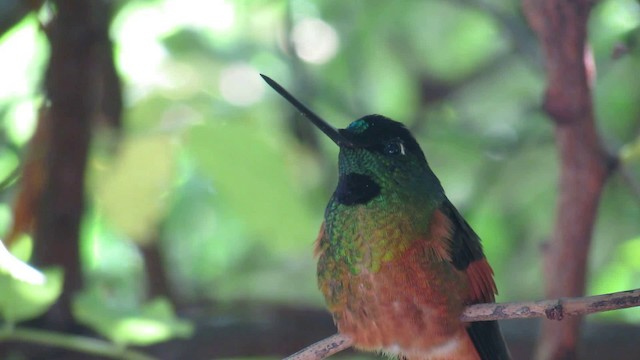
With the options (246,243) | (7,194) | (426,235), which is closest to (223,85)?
(246,243)

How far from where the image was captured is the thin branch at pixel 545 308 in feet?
5.05

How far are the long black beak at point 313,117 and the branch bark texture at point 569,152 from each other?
Result: 574mm

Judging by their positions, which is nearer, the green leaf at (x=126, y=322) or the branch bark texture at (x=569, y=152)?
the green leaf at (x=126, y=322)

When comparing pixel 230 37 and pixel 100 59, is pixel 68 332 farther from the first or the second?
pixel 230 37

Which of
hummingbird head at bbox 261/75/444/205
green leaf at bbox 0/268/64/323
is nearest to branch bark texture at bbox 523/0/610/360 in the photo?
hummingbird head at bbox 261/75/444/205

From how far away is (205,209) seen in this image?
11.8ft

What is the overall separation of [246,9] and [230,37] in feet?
1.02

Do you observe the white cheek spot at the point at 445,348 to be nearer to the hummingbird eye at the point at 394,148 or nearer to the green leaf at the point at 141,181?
the hummingbird eye at the point at 394,148

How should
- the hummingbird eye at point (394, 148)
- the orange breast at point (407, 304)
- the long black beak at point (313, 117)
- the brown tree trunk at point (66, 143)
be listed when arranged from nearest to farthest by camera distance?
the long black beak at point (313, 117)
the orange breast at point (407, 304)
the hummingbird eye at point (394, 148)
the brown tree trunk at point (66, 143)

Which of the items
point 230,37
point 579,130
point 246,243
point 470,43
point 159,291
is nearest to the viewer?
point 579,130

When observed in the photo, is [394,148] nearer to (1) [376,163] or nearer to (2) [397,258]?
(1) [376,163]

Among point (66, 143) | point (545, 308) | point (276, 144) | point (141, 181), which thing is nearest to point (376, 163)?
point (276, 144)

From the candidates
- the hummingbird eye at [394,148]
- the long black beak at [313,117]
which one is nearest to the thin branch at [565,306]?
the long black beak at [313,117]

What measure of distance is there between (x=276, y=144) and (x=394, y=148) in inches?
13.2
